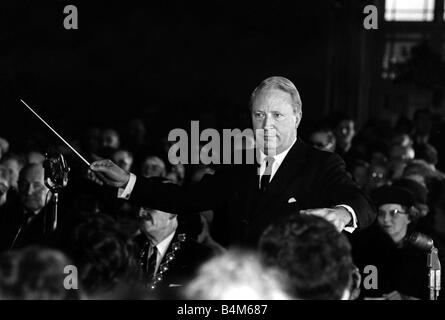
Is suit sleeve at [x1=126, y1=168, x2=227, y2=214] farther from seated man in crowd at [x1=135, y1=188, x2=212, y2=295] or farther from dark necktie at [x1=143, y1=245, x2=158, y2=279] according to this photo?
dark necktie at [x1=143, y1=245, x2=158, y2=279]

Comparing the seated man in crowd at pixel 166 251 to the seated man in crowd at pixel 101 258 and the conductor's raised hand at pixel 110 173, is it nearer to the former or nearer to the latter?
the conductor's raised hand at pixel 110 173

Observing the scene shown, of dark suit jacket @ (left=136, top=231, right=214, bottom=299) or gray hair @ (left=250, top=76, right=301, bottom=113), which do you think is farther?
dark suit jacket @ (left=136, top=231, right=214, bottom=299)

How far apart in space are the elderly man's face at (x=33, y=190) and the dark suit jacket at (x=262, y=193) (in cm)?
312

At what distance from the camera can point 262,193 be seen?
4.94 metres

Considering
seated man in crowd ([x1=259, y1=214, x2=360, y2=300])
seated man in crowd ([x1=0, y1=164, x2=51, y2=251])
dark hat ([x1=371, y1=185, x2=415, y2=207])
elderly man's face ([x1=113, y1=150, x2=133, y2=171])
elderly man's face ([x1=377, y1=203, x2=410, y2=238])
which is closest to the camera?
seated man in crowd ([x1=259, y1=214, x2=360, y2=300])

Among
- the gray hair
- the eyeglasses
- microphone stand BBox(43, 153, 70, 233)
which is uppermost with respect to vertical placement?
the gray hair

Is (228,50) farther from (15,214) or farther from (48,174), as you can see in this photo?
(48,174)

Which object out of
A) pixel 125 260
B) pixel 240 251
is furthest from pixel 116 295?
pixel 240 251

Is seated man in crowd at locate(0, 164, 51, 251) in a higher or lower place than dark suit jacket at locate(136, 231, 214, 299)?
higher

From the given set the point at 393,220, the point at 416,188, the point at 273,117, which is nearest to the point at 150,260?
the point at 273,117

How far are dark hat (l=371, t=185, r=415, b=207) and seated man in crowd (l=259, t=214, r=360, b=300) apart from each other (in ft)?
15.0

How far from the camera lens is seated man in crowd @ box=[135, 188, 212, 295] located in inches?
235

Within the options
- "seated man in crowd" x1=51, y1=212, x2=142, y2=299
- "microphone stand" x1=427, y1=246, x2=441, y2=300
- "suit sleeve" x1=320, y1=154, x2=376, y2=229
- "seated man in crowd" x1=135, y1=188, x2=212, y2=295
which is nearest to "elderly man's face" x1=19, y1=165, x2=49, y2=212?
"seated man in crowd" x1=135, y1=188, x2=212, y2=295
